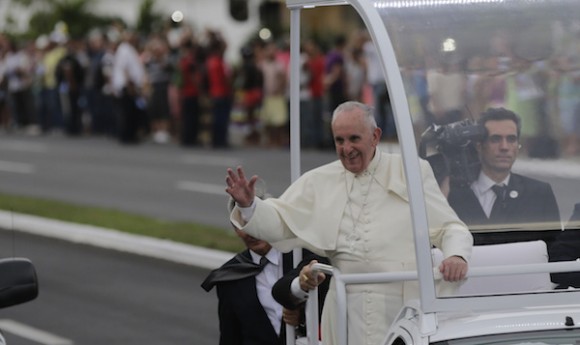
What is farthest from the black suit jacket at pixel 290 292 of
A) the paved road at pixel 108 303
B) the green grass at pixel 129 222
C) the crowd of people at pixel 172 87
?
the crowd of people at pixel 172 87

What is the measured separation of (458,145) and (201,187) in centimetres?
1632

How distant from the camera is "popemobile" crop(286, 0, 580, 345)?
563cm

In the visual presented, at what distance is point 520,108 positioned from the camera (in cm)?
620

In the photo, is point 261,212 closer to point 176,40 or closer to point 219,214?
point 219,214

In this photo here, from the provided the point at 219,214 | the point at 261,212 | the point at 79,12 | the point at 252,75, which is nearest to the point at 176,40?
the point at 252,75

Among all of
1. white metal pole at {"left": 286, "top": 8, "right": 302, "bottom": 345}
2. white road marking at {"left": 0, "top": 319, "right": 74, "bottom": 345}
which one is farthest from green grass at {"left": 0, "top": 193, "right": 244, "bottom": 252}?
white metal pole at {"left": 286, "top": 8, "right": 302, "bottom": 345}

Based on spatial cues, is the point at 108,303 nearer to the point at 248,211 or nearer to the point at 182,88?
the point at 248,211

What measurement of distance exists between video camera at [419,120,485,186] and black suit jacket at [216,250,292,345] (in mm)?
1778

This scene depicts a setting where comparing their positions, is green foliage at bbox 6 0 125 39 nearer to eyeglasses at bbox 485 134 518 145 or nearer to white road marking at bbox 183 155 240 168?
white road marking at bbox 183 155 240 168

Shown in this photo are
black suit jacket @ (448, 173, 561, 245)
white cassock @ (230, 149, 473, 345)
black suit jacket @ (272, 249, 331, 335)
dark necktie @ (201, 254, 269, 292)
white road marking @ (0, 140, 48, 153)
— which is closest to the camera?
black suit jacket @ (448, 173, 561, 245)

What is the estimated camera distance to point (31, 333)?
38.3ft

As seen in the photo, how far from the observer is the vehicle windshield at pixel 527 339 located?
16.9ft

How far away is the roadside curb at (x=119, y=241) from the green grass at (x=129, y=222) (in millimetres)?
183

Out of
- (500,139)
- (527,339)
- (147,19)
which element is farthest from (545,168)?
(147,19)
